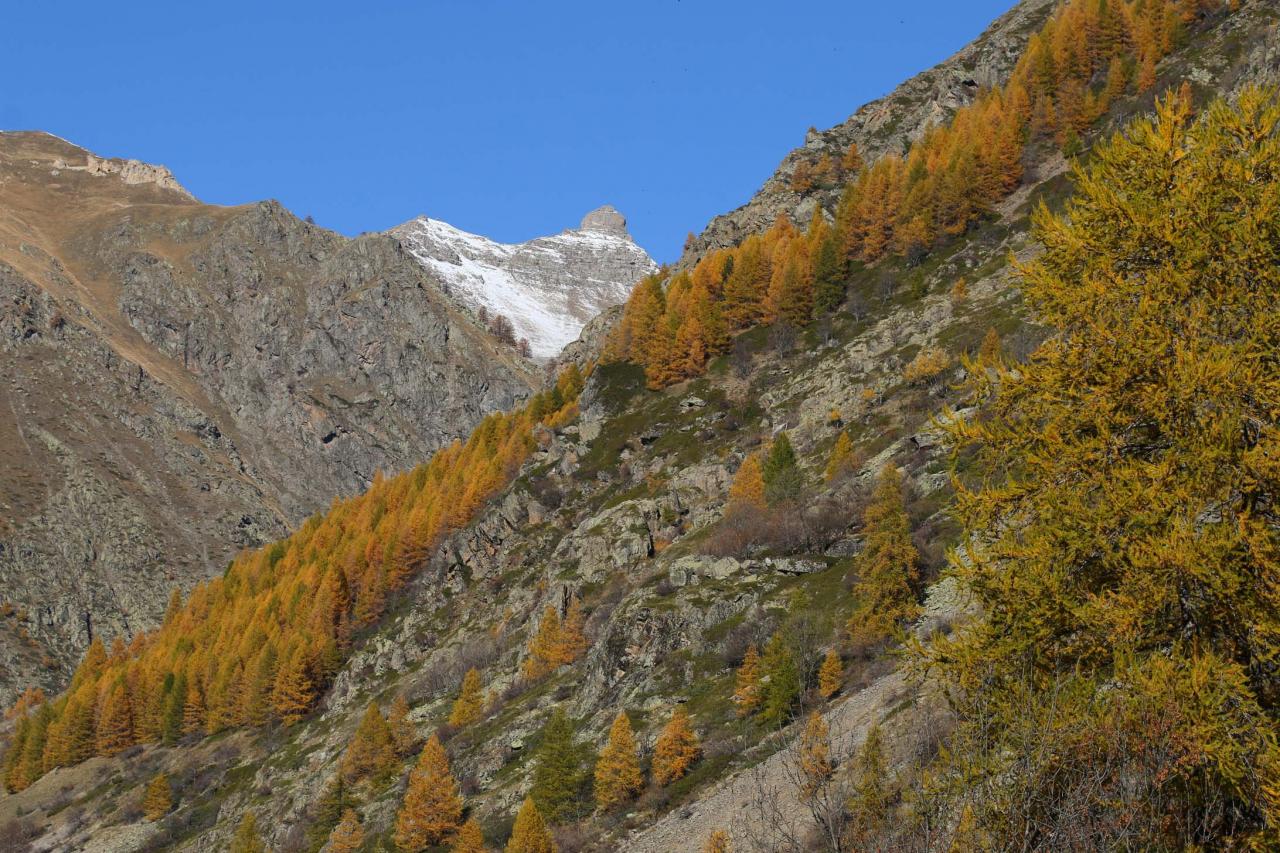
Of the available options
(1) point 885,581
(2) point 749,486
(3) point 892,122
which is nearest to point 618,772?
(1) point 885,581

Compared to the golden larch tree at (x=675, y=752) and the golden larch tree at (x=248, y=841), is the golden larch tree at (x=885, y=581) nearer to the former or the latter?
the golden larch tree at (x=675, y=752)

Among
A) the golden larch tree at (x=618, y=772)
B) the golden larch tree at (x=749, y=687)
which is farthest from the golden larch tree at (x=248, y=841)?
the golden larch tree at (x=749, y=687)

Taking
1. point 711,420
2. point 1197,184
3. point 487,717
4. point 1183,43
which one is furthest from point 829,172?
point 1197,184

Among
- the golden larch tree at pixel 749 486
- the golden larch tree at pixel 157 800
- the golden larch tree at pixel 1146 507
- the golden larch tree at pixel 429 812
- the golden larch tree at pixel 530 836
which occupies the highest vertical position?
the golden larch tree at pixel 157 800

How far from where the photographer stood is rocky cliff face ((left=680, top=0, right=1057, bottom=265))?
495 feet

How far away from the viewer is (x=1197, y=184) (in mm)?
12109

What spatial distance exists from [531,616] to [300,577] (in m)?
71.0

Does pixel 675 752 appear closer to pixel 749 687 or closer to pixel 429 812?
pixel 749 687

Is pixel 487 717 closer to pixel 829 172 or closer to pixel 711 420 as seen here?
pixel 711 420

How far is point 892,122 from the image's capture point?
528 ft

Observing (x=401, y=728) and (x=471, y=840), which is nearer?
(x=471, y=840)

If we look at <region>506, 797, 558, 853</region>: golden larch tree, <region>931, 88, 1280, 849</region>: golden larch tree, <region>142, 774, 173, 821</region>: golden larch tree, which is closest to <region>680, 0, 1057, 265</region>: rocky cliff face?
<region>142, 774, 173, 821</region>: golden larch tree

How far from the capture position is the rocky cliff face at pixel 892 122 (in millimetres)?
150875

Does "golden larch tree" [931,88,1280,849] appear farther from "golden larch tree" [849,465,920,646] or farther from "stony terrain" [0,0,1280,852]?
"golden larch tree" [849,465,920,646]
